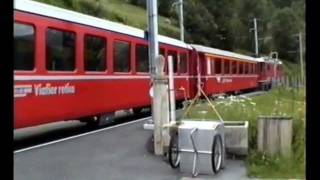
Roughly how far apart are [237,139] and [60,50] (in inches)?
182

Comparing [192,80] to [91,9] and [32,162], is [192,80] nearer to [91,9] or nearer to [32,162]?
[32,162]

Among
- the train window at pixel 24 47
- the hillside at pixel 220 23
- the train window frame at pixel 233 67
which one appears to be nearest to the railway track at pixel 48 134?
the train window at pixel 24 47

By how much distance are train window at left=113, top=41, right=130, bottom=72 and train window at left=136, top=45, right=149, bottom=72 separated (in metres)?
1.02

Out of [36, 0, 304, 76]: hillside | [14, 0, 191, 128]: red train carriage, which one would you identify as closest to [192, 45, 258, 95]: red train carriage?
[14, 0, 191, 128]: red train carriage

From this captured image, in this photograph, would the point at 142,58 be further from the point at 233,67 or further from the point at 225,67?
the point at 233,67

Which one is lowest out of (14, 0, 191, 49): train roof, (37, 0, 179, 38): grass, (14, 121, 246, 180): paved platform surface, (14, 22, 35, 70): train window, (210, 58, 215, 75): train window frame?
(14, 121, 246, 180): paved platform surface

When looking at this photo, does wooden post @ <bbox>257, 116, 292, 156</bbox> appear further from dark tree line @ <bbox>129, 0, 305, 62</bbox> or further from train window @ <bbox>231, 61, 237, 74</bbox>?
dark tree line @ <bbox>129, 0, 305, 62</bbox>

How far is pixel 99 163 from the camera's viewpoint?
30.7 ft

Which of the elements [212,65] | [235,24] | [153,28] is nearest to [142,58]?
[153,28]

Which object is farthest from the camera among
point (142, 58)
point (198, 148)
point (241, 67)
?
point (241, 67)

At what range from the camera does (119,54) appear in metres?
16.4

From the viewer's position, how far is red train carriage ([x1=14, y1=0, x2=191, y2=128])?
10945 millimetres
